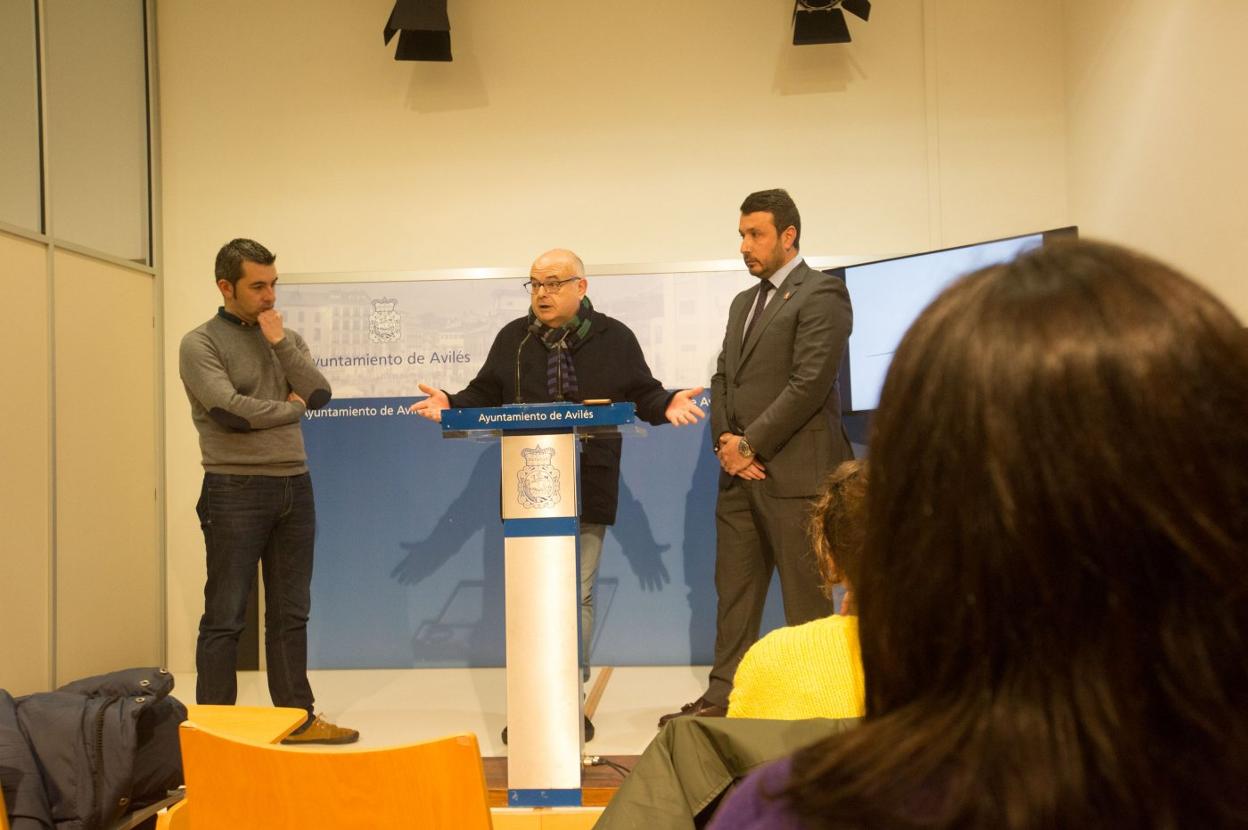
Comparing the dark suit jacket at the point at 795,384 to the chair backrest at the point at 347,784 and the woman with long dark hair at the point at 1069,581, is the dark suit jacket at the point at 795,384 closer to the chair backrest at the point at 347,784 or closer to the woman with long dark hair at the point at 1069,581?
the chair backrest at the point at 347,784

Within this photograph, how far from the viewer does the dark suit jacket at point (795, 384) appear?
3.42 metres

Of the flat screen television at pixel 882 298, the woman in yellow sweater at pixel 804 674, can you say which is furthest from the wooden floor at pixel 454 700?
the woman in yellow sweater at pixel 804 674

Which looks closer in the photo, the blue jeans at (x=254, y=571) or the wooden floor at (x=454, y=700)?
the blue jeans at (x=254, y=571)

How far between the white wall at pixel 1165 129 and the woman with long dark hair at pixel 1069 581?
8.69ft

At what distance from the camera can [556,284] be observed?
11.1 ft

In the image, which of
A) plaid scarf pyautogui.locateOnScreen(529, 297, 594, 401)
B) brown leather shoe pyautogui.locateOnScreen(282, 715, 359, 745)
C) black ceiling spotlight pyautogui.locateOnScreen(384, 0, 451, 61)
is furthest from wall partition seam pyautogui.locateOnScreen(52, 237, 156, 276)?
brown leather shoe pyautogui.locateOnScreen(282, 715, 359, 745)

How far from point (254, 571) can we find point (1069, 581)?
3.39 meters

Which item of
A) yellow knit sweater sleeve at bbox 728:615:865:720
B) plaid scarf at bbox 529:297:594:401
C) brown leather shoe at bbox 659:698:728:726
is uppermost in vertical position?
plaid scarf at bbox 529:297:594:401

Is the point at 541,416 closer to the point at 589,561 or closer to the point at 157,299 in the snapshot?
the point at 589,561

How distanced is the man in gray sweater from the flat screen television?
217cm

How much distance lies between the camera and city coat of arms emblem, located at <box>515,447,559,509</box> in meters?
2.84

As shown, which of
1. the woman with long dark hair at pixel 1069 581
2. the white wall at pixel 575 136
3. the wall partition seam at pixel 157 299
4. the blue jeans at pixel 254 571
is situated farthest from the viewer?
the wall partition seam at pixel 157 299

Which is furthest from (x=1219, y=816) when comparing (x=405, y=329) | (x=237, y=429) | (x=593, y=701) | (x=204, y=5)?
(x=204, y=5)

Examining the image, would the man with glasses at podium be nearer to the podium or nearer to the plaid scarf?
the plaid scarf
